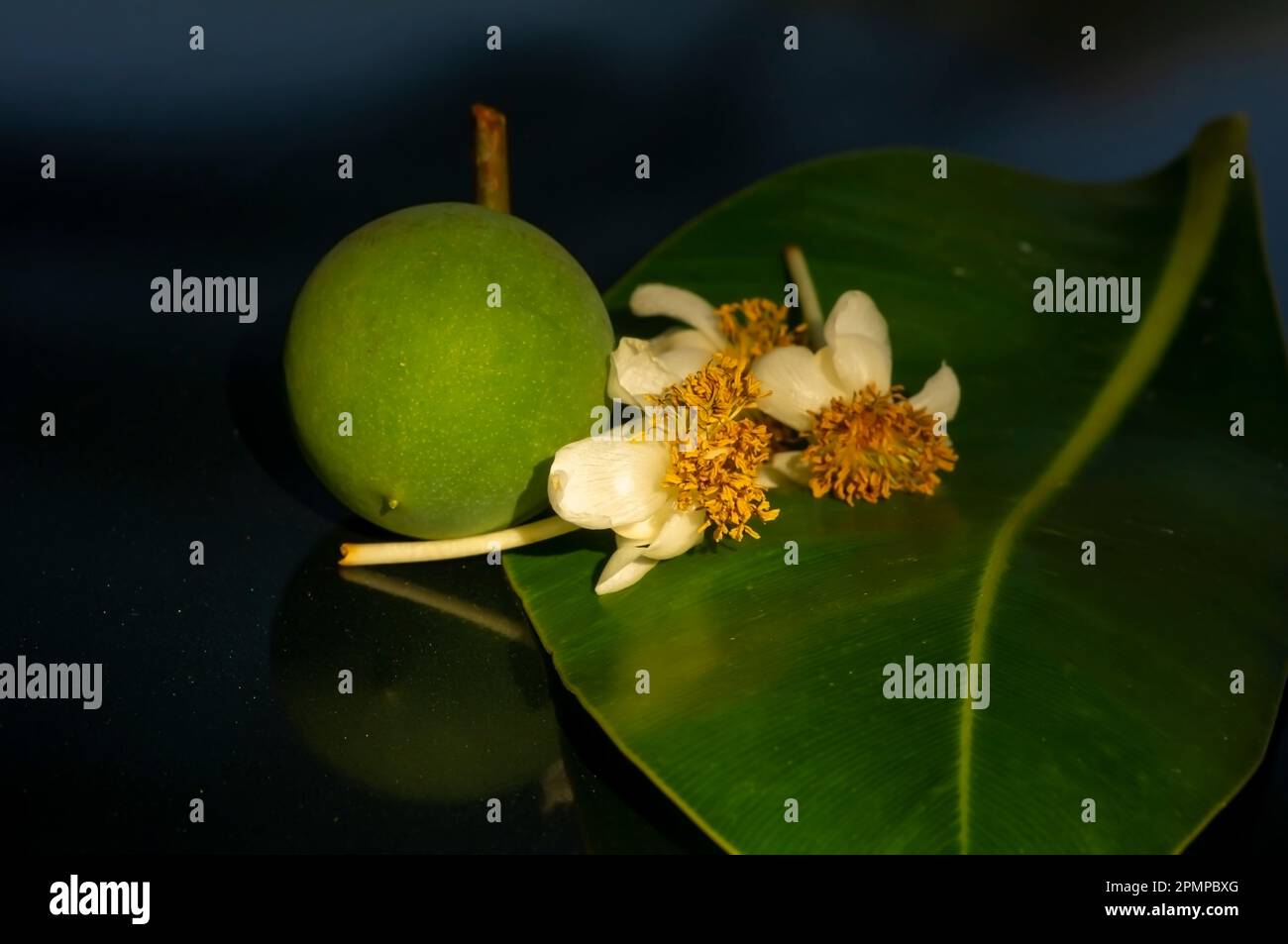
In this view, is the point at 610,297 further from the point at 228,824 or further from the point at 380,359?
the point at 228,824

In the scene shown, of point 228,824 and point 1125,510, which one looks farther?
point 1125,510

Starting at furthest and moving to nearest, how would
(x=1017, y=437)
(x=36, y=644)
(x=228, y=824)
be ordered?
1. (x=1017, y=437)
2. (x=36, y=644)
3. (x=228, y=824)

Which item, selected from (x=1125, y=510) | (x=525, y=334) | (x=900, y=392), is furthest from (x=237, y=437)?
(x=1125, y=510)

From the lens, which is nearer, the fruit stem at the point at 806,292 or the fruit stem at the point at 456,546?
the fruit stem at the point at 456,546

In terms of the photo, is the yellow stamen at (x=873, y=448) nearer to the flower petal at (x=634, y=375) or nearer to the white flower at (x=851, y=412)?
the white flower at (x=851, y=412)

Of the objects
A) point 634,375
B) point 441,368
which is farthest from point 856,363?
point 441,368

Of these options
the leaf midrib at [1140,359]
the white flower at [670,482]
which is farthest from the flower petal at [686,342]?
the leaf midrib at [1140,359]
